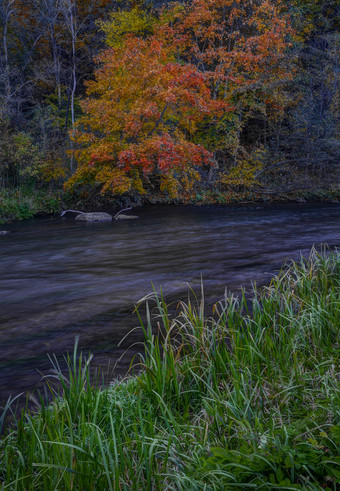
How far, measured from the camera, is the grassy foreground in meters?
1.92

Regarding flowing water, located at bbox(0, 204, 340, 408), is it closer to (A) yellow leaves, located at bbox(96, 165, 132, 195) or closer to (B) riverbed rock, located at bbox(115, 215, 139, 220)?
(B) riverbed rock, located at bbox(115, 215, 139, 220)

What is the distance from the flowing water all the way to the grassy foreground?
1.14m

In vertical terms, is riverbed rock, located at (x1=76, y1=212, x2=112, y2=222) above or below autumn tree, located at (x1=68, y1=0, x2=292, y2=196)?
below

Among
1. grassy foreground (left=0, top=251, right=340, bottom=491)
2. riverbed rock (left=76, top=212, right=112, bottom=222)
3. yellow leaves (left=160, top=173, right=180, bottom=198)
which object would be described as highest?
yellow leaves (left=160, top=173, right=180, bottom=198)

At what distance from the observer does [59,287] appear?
7.34 meters

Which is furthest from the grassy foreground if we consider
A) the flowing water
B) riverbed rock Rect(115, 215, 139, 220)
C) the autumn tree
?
the autumn tree

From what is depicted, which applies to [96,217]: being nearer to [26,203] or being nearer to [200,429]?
[26,203]

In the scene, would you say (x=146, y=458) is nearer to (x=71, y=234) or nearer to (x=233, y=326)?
(x=233, y=326)

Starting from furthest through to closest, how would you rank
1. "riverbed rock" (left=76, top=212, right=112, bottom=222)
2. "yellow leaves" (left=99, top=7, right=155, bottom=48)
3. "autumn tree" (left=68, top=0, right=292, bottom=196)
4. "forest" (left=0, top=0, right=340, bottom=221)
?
"yellow leaves" (left=99, top=7, right=155, bottom=48)
"forest" (left=0, top=0, right=340, bottom=221)
"autumn tree" (left=68, top=0, right=292, bottom=196)
"riverbed rock" (left=76, top=212, right=112, bottom=222)

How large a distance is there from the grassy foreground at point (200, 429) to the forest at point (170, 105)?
1453 centimetres

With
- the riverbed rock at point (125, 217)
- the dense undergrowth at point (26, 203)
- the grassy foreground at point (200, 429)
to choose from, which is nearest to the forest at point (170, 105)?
the dense undergrowth at point (26, 203)

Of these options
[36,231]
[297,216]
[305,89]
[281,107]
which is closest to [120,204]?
[36,231]

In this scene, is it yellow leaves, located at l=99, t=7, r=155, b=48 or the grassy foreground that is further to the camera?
yellow leaves, located at l=99, t=7, r=155, b=48

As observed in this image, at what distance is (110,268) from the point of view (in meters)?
8.66
